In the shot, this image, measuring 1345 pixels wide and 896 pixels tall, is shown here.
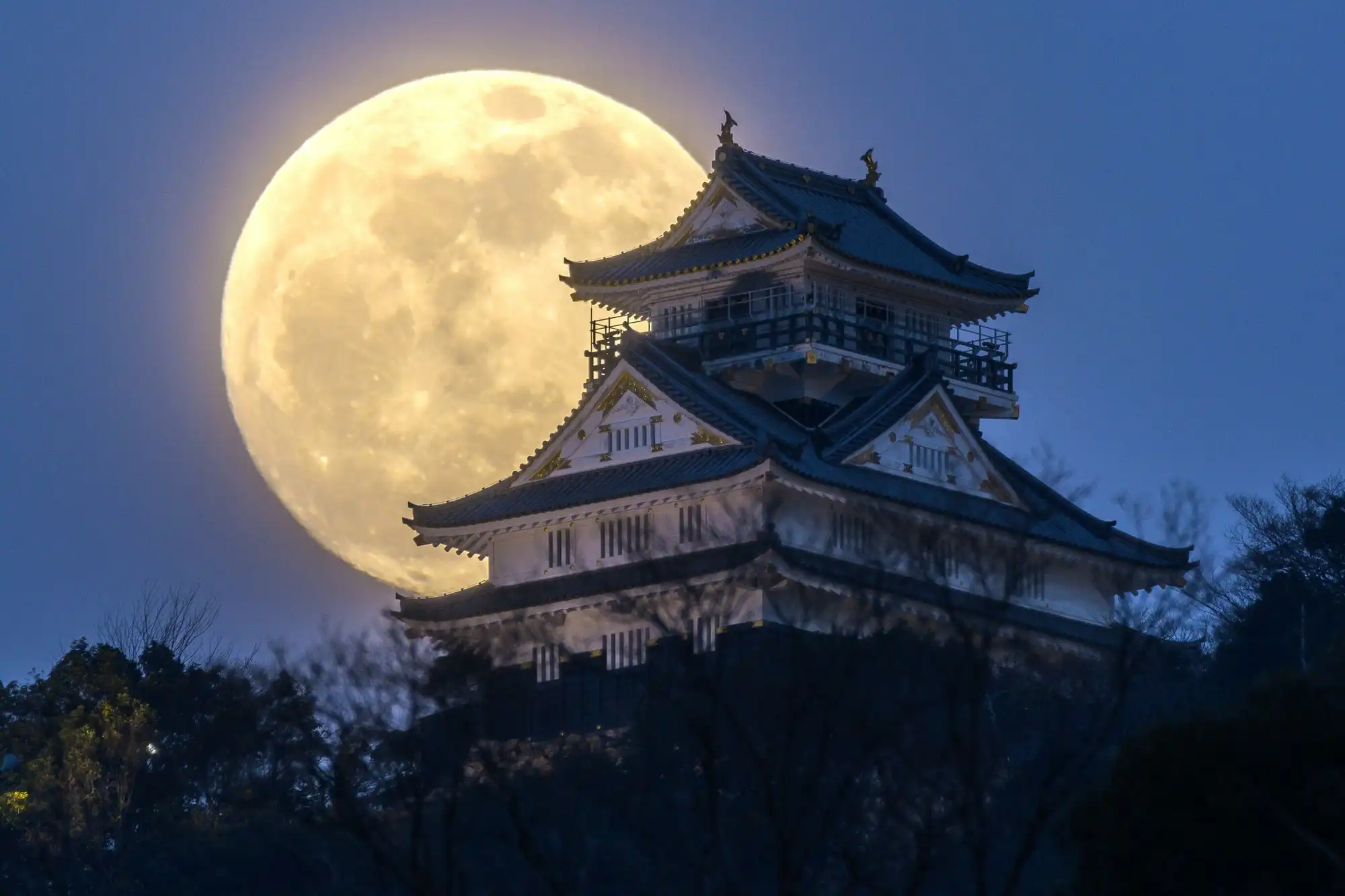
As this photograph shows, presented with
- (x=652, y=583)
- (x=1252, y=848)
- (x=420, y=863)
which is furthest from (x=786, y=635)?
(x=1252, y=848)

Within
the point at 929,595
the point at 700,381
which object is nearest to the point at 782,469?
the point at 929,595

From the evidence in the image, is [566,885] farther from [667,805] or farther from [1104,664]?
[1104,664]

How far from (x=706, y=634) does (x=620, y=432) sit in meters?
5.92

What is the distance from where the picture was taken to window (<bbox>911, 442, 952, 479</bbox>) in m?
56.7

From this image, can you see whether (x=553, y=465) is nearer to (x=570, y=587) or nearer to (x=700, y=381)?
(x=570, y=587)

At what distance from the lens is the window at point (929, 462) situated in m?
56.7

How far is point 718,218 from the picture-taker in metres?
59.9

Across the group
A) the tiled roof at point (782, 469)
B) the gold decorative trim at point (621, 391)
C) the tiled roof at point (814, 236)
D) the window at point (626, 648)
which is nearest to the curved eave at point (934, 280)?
the tiled roof at point (814, 236)

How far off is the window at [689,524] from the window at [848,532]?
7.99ft

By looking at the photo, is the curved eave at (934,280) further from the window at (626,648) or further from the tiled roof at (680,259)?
the window at (626,648)

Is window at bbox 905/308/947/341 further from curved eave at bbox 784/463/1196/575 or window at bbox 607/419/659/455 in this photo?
window at bbox 607/419/659/455

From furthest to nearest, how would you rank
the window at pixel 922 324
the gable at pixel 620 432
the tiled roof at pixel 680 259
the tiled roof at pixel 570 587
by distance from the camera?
1. the window at pixel 922 324
2. the tiled roof at pixel 680 259
3. the gable at pixel 620 432
4. the tiled roof at pixel 570 587

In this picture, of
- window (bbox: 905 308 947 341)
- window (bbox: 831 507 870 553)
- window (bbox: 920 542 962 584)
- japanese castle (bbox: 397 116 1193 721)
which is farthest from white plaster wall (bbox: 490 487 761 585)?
window (bbox: 905 308 947 341)

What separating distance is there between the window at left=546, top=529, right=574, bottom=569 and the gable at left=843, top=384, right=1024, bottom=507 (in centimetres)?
604
